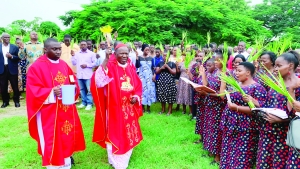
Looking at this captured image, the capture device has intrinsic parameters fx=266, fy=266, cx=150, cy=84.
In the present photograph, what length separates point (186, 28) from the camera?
19875 millimetres

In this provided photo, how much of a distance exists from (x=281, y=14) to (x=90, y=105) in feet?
71.4

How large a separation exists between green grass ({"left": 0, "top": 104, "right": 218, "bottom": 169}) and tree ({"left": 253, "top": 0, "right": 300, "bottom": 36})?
20.2m

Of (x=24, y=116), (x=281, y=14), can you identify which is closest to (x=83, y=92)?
(x=24, y=116)

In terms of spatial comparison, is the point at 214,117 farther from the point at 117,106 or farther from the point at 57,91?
the point at 57,91

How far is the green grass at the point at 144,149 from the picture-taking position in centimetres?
482

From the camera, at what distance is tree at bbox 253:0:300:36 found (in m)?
23.3

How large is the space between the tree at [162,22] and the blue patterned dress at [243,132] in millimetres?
13355

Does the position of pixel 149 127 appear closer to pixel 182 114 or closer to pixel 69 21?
pixel 182 114

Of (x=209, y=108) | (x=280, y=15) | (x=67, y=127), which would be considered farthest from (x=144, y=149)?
(x=280, y=15)

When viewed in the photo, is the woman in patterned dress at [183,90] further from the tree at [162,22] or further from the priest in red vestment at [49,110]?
the tree at [162,22]

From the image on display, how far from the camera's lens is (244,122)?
12.2 feet

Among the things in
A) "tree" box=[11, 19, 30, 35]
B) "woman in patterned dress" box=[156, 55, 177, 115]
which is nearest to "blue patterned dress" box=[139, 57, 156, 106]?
"woman in patterned dress" box=[156, 55, 177, 115]

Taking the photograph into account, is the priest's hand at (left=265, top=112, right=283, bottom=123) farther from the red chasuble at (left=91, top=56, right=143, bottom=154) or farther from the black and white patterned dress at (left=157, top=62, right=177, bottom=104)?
the black and white patterned dress at (left=157, top=62, right=177, bottom=104)

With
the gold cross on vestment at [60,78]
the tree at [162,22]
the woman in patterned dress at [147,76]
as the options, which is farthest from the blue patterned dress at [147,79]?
the tree at [162,22]
